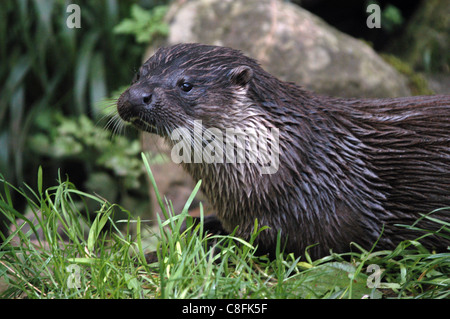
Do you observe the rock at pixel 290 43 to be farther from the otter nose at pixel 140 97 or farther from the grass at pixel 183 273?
the grass at pixel 183 273

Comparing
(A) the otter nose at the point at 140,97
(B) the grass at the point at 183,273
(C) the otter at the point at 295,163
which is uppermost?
(A) the otter nose at the point at 140,97

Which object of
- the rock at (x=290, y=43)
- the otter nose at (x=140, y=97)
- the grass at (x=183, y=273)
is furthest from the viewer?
the rock at (x=290, y=43)

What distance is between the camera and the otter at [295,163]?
7.70 feet

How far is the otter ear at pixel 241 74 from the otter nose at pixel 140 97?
36cm

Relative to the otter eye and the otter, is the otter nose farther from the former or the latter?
the otter eye

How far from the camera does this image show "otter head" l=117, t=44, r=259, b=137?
232cm

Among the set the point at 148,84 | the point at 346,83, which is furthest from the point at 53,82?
the point at 148,84

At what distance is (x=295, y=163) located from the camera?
7.75ft

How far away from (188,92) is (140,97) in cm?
21

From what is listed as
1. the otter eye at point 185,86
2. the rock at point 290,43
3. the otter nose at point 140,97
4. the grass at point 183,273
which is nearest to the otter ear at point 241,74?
the otter eye at point 185,86

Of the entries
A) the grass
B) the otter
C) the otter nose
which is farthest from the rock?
→ the grass

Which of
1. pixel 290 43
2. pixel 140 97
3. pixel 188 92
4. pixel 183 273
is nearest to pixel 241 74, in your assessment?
pixel 188 92

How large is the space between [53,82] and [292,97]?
3063mm

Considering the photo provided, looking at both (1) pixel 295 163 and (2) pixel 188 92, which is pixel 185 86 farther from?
(1) pixel 295 163
